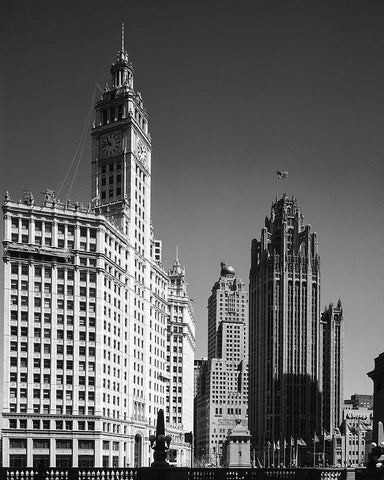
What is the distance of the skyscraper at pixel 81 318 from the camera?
234ft

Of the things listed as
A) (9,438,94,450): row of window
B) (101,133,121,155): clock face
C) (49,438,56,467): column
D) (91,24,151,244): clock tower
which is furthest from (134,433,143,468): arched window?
(101,133,121,155): clock face

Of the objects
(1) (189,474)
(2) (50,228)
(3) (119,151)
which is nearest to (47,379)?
(2) (50,228)

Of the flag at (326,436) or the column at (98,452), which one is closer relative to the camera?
the column at (98,452)

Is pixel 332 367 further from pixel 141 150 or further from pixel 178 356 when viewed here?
pixel 141 150

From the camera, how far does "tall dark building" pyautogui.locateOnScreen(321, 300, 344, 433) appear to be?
172m

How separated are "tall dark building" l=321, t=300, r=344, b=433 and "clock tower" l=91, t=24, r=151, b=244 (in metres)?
97.0

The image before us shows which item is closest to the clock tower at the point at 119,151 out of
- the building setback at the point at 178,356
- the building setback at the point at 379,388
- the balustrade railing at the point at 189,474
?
the building setback at the point at 178,356

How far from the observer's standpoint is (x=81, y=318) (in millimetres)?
74750

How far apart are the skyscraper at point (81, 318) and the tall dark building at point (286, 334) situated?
83.4 metres

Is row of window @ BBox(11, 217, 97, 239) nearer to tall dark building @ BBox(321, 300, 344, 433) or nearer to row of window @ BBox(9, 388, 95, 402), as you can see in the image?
row of window @ BBox(9, 388, 95, 402)

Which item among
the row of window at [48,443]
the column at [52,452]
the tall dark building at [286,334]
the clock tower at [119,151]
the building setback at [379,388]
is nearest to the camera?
the row of window at [48,443]

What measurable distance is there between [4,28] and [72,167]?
1240 inches

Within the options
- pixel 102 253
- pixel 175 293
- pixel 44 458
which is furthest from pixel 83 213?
pixel 175 293

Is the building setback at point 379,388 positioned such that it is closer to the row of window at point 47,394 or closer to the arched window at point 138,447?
the arched window at point 138,447
